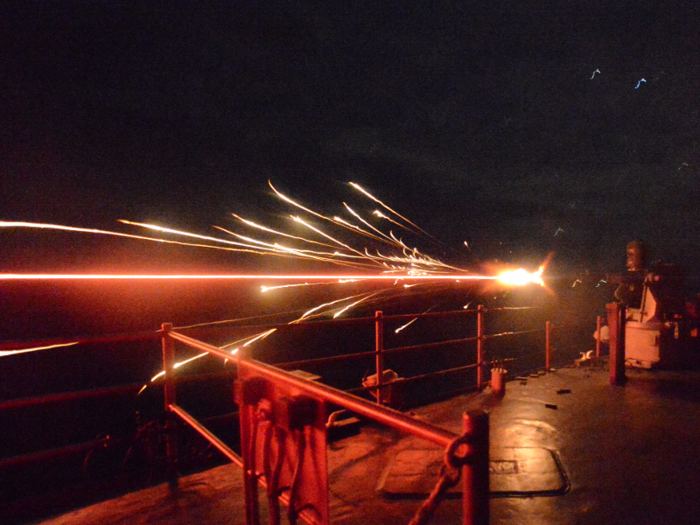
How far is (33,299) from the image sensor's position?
67.9m

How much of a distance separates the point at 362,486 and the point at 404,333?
89263mm

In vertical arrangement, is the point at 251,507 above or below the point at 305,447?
below

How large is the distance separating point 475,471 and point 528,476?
112 inches

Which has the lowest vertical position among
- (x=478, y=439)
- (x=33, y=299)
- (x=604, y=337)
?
(x=33, y=299)

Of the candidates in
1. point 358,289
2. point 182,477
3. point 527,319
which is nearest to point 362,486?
point 182,477

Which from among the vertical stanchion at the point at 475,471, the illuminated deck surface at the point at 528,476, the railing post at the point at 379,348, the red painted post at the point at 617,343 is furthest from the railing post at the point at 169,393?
the red painted post at the point at 617,343

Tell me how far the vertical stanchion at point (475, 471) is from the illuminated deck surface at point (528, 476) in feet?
6.60

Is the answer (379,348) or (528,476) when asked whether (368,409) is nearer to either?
(528,476)

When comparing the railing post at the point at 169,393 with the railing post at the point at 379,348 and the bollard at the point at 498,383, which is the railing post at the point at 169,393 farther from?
the bollard at the point at 498,383

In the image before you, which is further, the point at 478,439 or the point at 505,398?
the point at 505,398

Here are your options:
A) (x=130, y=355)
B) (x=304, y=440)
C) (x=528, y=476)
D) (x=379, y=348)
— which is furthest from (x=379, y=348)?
(x=130, y=355)

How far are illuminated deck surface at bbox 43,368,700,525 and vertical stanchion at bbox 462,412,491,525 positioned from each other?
2.01 metres

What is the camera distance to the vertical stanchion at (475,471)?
1099 millimetres

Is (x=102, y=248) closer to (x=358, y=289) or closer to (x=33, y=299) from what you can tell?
(x=33, y=299)
